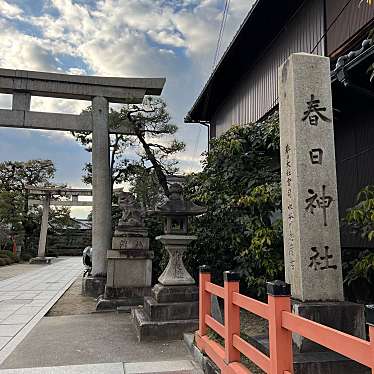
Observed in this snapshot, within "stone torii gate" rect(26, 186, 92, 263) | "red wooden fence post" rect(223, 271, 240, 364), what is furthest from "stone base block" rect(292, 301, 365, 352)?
"stone torii gate" rect(26, 186, 92, 263)

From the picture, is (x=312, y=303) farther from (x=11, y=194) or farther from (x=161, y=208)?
(x=11, y=194)

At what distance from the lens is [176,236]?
6598 mm

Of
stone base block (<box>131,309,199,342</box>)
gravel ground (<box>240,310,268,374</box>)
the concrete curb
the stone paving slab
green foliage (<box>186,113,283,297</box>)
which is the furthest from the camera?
green foliage (<box>186,113,283,297</box>)

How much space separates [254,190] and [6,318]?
5741mm

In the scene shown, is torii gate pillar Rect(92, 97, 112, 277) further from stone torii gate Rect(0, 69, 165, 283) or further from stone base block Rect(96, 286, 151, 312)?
stone base block Rect(96, 286, 151, 312)

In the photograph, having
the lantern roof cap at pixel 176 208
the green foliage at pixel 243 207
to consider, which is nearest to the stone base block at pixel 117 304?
the green foliage at pixel 243 207

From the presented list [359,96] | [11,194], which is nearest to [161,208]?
[359,96]

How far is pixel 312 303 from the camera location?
12.0ft

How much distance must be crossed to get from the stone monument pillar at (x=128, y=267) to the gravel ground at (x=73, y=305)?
45 centimetres

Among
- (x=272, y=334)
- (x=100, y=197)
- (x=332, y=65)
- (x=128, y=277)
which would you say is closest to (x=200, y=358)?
(x=272, y=334)

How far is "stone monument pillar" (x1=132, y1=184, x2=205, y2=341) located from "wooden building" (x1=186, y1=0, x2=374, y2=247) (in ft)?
9.77

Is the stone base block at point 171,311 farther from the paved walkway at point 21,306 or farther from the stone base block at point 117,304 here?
the stone base block at point 117,304

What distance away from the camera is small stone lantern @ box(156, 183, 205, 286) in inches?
256

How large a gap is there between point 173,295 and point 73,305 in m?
4.15
